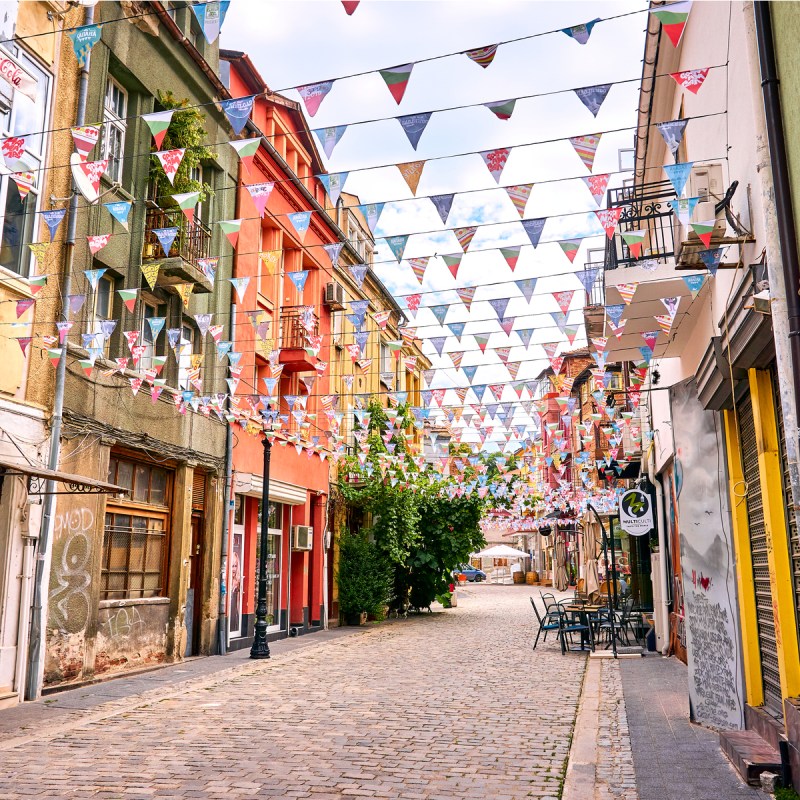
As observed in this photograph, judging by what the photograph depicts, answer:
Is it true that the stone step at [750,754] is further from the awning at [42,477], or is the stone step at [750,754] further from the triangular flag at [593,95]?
the awning at [42,477]

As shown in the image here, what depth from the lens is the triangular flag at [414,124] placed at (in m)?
6.88

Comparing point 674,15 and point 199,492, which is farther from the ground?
point 674,15

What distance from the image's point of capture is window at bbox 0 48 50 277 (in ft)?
35.2

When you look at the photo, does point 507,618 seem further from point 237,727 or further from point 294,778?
point 294,778

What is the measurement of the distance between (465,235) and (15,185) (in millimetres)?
6540

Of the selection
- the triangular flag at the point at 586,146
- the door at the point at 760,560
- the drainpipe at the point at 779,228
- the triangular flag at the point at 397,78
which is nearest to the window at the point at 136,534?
the triangular flag at the point at 397,78

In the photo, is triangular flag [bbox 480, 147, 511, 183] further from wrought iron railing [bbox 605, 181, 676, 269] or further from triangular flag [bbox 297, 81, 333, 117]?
wrought iron railing [bbox 605, 181, 676, 269]

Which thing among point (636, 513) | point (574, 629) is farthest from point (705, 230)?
point (574, 629)

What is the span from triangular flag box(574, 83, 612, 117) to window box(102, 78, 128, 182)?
9.15 m

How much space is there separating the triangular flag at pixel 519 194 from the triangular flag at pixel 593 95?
1392 mm

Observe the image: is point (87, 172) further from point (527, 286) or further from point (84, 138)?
point (527, 286)

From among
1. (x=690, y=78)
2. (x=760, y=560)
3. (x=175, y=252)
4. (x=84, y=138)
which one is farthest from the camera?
(x=175, y=252)

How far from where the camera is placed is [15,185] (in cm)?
1105

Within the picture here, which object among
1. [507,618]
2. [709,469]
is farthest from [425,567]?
[709,469]
